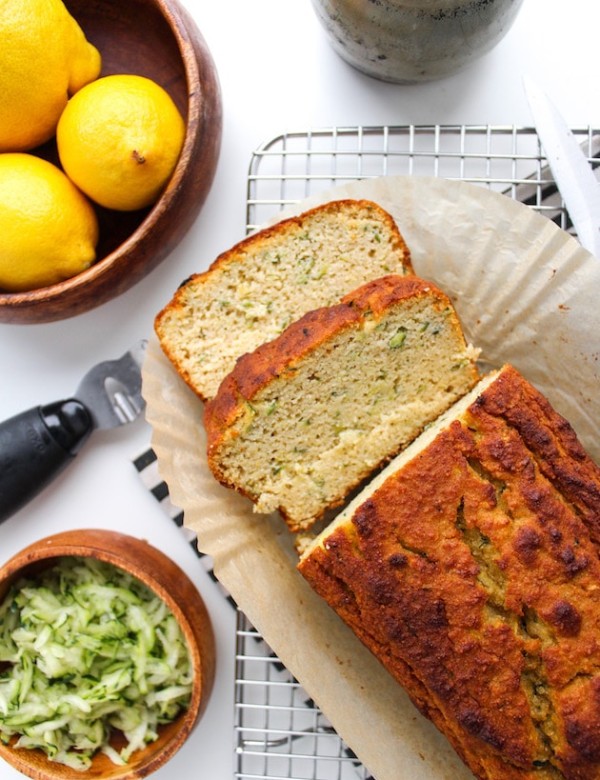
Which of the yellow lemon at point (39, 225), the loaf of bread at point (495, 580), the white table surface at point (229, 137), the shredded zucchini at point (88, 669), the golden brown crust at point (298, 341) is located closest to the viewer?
the loaf of bread at point (495, 580)

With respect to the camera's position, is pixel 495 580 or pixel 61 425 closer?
pixel 495 580

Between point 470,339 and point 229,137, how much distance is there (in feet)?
3.82

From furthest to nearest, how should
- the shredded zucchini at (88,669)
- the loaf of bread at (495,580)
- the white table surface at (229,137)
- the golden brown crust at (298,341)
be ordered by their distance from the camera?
1. the white table surface at (229,137)
2. the shredded zucchini at (88,669)
3. the golden brown crust at (298,341)
4. the loaf of bread at (495,580)

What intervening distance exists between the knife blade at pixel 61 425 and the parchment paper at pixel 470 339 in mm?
276

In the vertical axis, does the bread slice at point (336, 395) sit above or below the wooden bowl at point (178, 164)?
below

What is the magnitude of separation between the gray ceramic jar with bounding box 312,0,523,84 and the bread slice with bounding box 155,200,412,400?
1.59ft

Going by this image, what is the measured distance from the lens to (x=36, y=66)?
2625mm

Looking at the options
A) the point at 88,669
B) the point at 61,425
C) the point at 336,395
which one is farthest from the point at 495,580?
the point at 61,425

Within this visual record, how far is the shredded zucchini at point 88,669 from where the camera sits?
287 cm

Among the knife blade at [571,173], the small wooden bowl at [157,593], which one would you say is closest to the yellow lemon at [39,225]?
the small wooden bowl at [157,593]

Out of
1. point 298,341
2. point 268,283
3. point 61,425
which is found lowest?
point 61,425

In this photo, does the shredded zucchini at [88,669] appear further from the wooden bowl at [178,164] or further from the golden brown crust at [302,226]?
the golden brown crust at [302,226]

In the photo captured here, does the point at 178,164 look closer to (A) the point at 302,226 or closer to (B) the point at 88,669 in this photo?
(A) the point at 302,226

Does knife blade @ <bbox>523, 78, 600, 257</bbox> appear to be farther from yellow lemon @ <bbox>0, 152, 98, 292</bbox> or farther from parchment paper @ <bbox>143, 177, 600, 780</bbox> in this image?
yellow lemon @ <bbox>0, 152, 98, 292</bbox>
